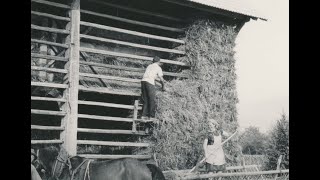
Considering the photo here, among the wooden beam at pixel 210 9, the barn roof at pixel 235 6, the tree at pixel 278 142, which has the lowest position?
the tree at pixel 278 142

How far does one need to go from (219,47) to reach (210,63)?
1.75ft

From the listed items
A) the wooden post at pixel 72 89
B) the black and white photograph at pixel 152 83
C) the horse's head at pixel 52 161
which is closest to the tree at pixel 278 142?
the black and white photograph at pixel 152 83

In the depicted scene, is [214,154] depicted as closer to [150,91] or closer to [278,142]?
[150,91]

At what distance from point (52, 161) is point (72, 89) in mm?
2186

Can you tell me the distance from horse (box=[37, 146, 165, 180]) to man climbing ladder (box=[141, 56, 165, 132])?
2.59m

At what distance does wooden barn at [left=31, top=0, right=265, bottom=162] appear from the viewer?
29.9 ft

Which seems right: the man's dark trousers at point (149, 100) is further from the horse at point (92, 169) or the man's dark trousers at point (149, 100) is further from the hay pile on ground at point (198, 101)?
the horse at point (92, 169)

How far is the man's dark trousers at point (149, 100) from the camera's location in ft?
32.2

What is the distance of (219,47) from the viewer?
36.9 ft

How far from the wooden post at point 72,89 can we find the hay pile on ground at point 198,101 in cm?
201

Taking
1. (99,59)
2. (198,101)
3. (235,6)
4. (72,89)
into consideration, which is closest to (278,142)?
(198,101)

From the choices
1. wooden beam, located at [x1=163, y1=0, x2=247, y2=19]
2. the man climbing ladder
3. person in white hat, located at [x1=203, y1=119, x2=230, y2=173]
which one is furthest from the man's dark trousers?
wooden beam, located at [x1=163, y1=0, x2=247, y2=19]
